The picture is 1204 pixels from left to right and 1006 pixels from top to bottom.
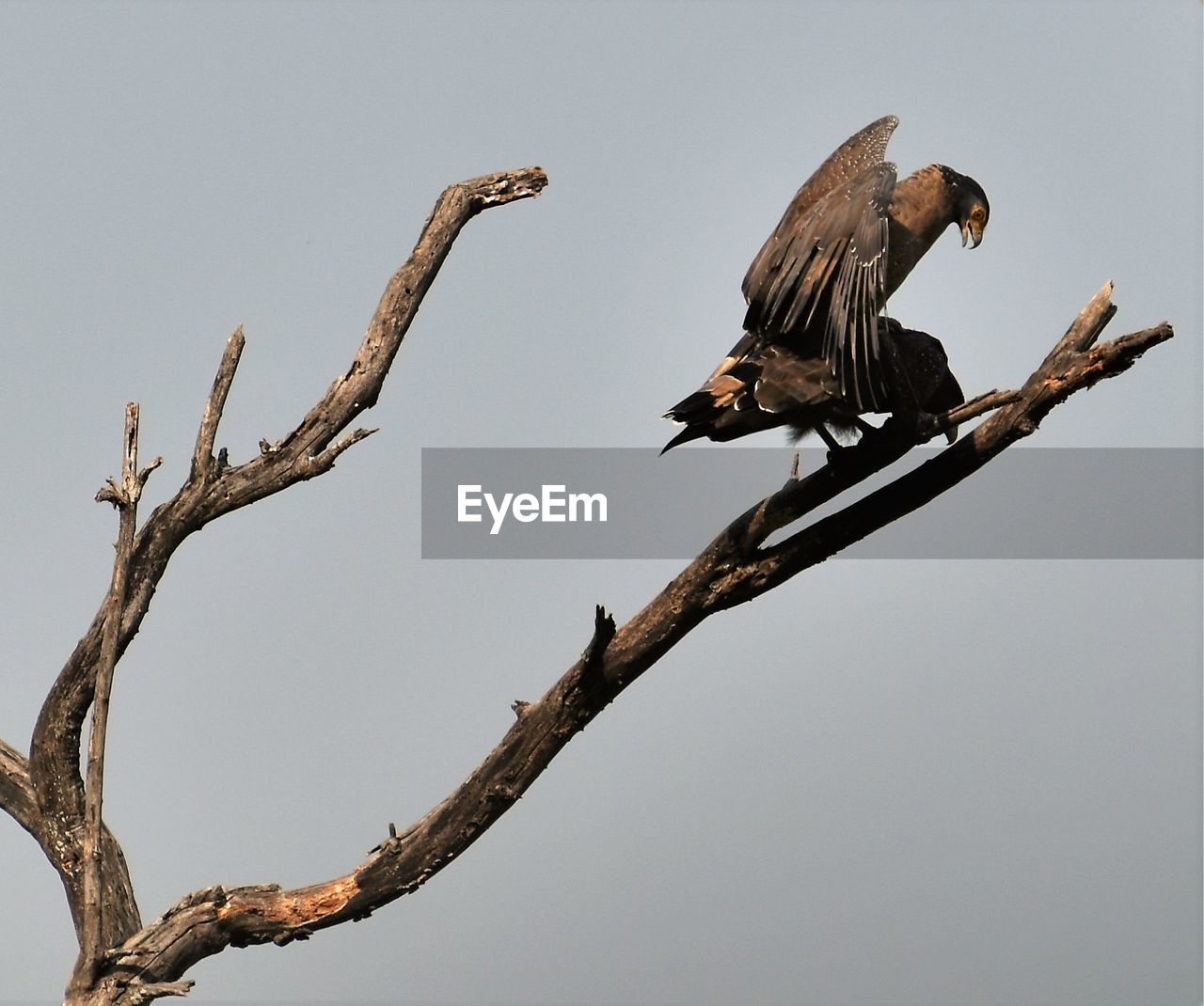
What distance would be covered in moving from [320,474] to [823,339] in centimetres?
166

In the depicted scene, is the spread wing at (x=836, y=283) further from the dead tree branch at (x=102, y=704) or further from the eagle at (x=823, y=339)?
the dead tree branch at (x=102, y=704)

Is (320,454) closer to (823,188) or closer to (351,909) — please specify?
(351,909)

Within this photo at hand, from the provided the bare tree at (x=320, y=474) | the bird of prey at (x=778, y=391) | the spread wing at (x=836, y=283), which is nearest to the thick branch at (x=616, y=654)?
the bare tree at (x=320, y=474)

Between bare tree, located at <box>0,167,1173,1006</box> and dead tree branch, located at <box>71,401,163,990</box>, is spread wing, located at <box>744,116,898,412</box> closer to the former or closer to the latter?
bare tree, located at <box>0,167,1173,1006</box>

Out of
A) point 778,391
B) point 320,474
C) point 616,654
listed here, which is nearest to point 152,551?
point 320,474

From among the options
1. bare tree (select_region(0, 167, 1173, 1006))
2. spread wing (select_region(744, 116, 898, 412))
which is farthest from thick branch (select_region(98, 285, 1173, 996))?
spread wing (select_region(744, 116, 898, 412))

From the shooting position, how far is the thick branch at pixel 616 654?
11.8ft

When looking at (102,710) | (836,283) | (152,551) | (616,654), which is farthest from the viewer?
(152,551)

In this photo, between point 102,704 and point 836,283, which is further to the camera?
point 102,704

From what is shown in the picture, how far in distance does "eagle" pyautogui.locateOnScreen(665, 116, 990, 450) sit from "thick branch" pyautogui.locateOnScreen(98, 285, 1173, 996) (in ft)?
0.61

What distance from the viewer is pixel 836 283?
3461 millimetres

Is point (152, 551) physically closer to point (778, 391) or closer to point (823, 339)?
point (778, 391)

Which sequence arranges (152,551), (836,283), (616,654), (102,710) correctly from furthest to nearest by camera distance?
(152,551) → (102,710) → (616,654) → (836,283)

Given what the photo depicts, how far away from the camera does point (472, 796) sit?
3873mm
